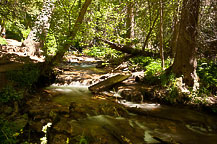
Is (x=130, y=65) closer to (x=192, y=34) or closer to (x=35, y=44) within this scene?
(x=192, y=34)

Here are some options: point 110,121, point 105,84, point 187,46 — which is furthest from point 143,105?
point 187,46

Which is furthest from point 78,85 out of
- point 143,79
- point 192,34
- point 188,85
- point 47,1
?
point 192,34

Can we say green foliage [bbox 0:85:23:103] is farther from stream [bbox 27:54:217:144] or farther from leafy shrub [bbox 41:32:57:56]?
leafy shrub [bbox 41:32:57:56]

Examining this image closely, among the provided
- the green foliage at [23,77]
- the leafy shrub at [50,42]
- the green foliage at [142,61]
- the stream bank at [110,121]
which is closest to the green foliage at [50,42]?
the leafy shrub at [50,42]

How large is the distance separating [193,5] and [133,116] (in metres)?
5.21

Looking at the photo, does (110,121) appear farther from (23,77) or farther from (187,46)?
(187,46)

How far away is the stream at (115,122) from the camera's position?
12.2 ft

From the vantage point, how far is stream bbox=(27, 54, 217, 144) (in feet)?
12.2

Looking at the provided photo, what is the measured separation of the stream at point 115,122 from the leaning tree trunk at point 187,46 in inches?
67.1

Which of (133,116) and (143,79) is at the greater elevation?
(143,79)

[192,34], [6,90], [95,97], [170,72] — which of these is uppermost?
[192,34]

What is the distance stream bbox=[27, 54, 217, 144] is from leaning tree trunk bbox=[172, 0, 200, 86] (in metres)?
1.70

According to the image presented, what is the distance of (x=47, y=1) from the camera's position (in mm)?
7414

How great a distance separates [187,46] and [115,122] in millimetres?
4818
